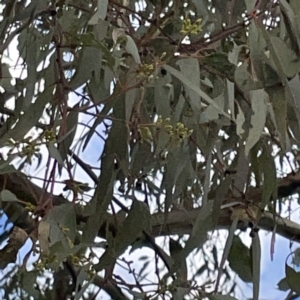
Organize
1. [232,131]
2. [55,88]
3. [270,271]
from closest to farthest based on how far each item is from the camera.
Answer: [55,88] < [232,131] < [270,271]

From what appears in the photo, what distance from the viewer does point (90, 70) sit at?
2.29ft

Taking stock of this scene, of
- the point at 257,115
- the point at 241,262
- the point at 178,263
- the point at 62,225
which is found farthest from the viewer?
the point at 241,262

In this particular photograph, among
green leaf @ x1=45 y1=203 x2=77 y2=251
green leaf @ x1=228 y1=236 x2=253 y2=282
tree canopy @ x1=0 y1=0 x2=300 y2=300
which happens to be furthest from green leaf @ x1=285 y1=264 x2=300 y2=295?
green leaf @ x1=45 y1=203 x2=77 y2=251

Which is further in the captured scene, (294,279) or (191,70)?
(294,279)

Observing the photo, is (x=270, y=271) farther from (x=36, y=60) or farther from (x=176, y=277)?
(x=36, y=60)

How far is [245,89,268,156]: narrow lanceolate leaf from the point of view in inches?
24.3

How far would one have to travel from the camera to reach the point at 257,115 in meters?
0.64

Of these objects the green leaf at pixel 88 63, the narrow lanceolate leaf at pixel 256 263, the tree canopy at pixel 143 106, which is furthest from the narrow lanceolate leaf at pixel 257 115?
the narrow lanceolate leaf at pixel 256 263

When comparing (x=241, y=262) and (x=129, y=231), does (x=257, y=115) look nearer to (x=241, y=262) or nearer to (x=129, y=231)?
(x=129, y=231)

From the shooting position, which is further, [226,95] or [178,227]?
[178,227]

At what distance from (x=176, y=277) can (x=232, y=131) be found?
0.21 metres

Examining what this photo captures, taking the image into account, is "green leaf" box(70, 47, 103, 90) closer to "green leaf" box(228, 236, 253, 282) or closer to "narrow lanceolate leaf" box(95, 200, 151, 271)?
"narrow lanceolate leaf" box(95, 200, 151, 271)

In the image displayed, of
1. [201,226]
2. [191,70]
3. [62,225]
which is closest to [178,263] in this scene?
[201,226]

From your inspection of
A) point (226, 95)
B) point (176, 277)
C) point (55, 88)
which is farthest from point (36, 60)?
point (176, 277)
